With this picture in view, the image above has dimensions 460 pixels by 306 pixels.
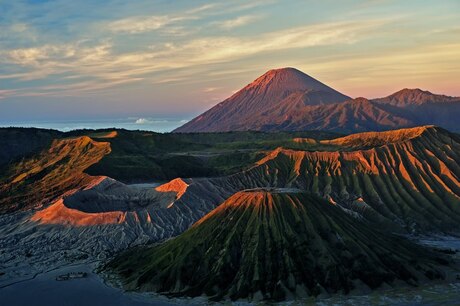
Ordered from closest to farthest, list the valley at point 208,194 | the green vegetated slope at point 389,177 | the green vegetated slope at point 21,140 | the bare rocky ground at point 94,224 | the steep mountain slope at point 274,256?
1. the steep mountain slope at point 274,256
2. the bare rocky ground at point 94,224
3. the valley at point 208,194
4. the green vegetated slope at point 389,177
5. the green vegetated slope at point 21,140

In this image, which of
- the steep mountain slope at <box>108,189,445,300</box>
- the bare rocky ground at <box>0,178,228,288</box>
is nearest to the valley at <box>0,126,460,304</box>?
the bare rocky ground at <box>0,178,228,288</box>

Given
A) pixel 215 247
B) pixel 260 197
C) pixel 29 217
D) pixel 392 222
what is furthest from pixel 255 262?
pixel 29 217

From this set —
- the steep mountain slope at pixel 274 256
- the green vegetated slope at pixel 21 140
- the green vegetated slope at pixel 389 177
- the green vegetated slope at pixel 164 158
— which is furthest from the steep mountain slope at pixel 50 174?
the steep mountain slope at pixel 274 256

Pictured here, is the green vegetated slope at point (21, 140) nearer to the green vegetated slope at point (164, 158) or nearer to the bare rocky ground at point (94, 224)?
the green vegetated slope at point (164, 158)

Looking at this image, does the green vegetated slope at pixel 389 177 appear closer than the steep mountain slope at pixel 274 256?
No

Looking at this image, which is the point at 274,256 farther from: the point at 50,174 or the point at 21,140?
the point at 21,140
